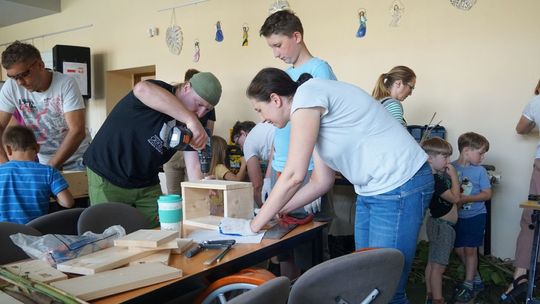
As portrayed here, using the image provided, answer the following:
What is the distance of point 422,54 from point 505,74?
2.13 ft

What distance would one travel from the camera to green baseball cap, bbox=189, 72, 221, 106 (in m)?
1.72

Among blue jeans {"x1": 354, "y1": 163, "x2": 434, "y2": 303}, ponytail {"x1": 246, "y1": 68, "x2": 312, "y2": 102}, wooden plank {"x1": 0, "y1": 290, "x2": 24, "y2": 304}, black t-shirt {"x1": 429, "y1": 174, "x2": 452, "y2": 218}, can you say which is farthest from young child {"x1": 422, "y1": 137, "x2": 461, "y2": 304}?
wooden plank {"x1": 0, "y1": 290, "x2": 24, "y2": 304}

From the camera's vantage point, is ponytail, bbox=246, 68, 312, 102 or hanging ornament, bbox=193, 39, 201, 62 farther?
hanging ornament, bbox=193, 39, 201, 62

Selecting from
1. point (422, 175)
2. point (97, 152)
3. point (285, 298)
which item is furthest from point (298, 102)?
point (97, 152)

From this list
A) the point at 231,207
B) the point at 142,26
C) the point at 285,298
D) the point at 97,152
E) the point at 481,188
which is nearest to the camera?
the point at 285,298

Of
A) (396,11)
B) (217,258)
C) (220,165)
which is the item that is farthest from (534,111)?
(217,258)

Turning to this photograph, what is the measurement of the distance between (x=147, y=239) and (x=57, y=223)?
2.49ft

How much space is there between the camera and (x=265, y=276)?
45.3 inches

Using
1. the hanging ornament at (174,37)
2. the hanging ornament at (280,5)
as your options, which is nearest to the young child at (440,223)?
the hanging ornament at (280,5)

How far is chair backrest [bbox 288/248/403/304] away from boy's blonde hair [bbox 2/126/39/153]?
173cm

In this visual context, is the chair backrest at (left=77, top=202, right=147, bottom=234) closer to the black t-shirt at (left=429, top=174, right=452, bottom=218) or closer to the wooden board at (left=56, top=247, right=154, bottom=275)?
the wooden board at (left=56, top=247, right=154, bottom=275)

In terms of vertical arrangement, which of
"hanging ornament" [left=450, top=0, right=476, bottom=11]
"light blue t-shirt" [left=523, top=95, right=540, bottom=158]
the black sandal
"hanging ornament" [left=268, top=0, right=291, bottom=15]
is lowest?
the black sandal

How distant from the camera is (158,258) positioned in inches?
45.4

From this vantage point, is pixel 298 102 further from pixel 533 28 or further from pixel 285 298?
pixel 533 28
